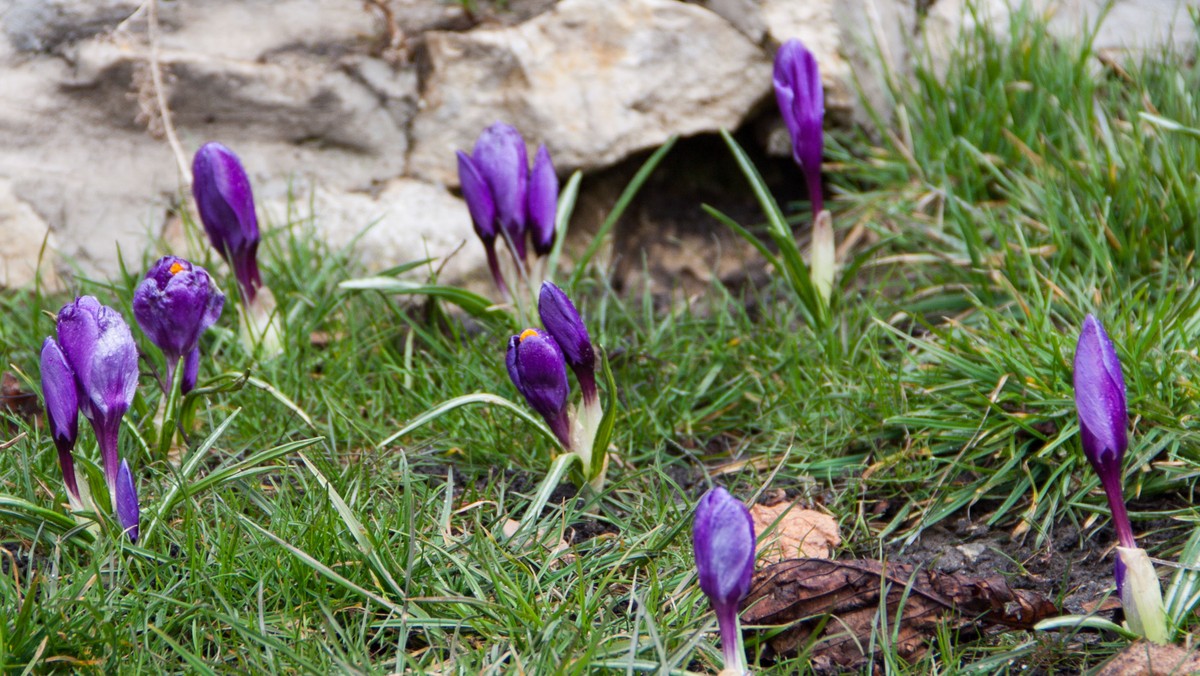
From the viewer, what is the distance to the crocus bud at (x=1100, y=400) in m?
1.81

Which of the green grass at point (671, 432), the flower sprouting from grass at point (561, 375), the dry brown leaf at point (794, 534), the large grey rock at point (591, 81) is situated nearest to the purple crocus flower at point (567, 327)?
the flower sprouting from grass at point (561, 375)

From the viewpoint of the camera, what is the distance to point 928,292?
309 cm

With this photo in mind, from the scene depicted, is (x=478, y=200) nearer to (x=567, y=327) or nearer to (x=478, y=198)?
(x=478, y=198)

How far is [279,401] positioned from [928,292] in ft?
5.85

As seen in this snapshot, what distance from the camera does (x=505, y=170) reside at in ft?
9.16

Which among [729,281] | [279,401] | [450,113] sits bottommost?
[729,281]

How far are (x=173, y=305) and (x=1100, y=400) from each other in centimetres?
176

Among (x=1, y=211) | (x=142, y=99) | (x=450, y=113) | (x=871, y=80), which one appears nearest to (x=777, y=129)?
(x=871, y=80)

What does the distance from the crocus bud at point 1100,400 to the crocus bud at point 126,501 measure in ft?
5.46

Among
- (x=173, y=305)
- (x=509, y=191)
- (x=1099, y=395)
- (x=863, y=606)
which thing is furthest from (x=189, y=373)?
(x=1099, y=395)

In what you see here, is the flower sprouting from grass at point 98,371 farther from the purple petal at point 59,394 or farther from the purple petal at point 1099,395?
the purple petal at point 1099,395

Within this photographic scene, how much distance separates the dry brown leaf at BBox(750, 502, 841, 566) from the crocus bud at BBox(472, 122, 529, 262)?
3.22ft

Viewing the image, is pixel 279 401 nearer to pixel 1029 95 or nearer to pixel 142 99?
pixel 142 99

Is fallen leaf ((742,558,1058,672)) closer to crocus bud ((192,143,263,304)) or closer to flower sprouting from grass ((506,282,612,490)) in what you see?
flower sprouting from grass ((506,282,612,490))
